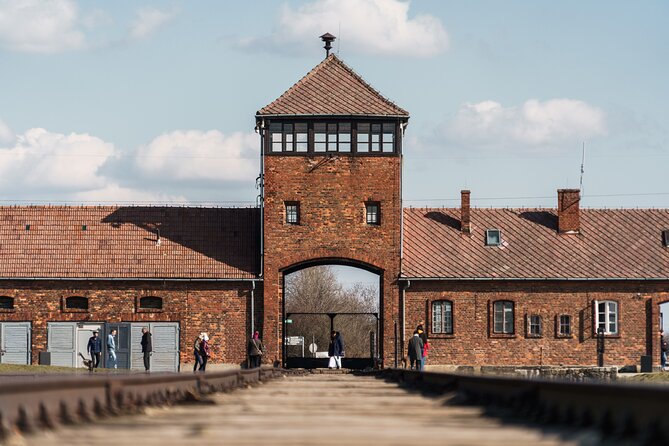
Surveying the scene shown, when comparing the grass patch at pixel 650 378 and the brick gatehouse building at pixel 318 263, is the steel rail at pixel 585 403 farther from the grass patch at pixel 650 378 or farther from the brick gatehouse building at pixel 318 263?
the brick gatehouse building at pixel 318 263

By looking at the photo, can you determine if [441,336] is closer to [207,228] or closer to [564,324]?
[564,324]

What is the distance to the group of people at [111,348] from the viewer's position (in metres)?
41.0

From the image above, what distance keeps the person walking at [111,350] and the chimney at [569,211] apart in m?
18.0

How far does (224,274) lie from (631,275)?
598 inches

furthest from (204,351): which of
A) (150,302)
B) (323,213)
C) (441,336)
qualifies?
(441,336)

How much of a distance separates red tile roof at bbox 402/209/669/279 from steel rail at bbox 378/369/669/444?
33.7 metres

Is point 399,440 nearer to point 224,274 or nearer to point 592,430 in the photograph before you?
point 592,430

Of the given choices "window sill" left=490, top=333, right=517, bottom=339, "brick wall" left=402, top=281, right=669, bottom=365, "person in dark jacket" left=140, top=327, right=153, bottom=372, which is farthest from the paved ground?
"window sill" left=490, top=333, right=517, bottom=339

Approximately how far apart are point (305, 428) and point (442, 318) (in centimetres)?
3823

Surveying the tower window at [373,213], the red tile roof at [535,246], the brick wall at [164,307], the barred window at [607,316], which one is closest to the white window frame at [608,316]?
the barred window at [607,316]

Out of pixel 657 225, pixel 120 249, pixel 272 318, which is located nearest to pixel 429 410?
pixel 272 318

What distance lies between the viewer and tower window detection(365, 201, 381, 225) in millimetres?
46094

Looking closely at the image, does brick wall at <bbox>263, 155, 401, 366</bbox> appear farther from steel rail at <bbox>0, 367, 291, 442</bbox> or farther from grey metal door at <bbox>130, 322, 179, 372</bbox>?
steel rail at <bbox>0, 367, 291, 442</bbox>

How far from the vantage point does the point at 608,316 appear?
46938 millimetres
